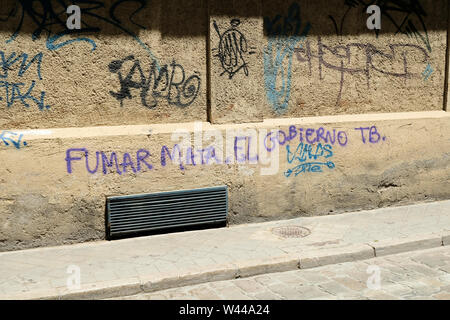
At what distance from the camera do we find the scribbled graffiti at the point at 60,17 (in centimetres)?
634

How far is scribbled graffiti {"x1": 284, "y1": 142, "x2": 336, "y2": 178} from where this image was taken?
295 inches

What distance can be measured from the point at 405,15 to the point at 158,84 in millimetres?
3716

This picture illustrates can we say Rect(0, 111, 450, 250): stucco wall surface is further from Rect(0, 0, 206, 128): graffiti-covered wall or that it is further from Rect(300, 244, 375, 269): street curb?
Rect(300, 244, 375, 269): street curb

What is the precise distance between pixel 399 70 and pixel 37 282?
5.64m

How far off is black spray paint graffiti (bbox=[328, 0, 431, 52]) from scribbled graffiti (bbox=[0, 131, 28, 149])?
4.38 meters

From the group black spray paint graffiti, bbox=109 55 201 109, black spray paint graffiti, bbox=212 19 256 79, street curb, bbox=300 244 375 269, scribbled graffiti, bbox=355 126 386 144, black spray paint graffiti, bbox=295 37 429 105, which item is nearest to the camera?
street curb, bbox=300 244 375 269

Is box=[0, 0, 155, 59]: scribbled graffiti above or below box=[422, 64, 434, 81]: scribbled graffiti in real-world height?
above

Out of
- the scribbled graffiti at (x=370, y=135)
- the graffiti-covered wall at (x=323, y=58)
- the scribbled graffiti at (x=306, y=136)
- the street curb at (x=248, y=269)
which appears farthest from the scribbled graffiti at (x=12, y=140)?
the scribbled graffiti at (x=370, y=135)

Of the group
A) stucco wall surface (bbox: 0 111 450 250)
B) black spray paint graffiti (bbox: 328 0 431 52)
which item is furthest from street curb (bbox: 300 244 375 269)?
black spray paint graffiti (bbox: 328 0 431 52)

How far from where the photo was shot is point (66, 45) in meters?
6.54

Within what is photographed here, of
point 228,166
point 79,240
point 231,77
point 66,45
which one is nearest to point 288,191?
point 228,166

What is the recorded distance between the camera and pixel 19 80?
6.42 metres

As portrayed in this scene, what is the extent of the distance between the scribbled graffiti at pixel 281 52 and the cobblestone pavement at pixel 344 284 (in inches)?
97.3
